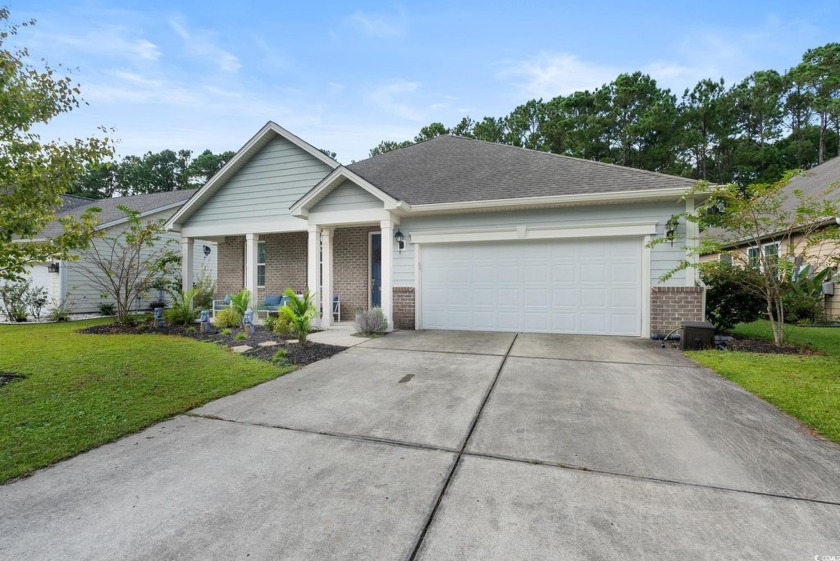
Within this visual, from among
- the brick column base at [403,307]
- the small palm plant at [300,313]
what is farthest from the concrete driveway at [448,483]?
the brick column base at [403,307]

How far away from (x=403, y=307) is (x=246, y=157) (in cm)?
646

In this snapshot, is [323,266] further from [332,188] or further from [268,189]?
[268,189]

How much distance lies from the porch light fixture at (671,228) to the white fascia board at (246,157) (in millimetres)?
7741

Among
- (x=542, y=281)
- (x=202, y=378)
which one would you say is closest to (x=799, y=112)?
(x=542, y=281)

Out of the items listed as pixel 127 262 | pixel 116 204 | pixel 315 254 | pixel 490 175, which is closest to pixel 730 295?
pixel 490 175

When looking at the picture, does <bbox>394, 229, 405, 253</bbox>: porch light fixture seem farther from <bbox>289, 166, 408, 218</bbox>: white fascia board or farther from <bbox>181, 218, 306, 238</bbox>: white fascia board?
<bbox>181, 218, 306, 238</bbox>: white fascia board

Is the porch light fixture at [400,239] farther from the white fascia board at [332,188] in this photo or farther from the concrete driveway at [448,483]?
the concrete driveway at [448,483]

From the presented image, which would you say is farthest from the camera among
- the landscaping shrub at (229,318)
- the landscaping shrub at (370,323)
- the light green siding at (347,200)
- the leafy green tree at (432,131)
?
the leafy green tree at (432,131)

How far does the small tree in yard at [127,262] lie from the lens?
32.7 feet

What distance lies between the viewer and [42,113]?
4.52 metres

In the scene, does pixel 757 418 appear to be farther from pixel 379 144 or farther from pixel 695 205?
pixel 379 144

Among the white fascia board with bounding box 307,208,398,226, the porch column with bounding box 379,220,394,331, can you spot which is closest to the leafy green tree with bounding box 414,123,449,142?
the white fascia board with bounding box 307,208,398,226

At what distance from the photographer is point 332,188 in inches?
365

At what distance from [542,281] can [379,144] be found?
26.6 metres
